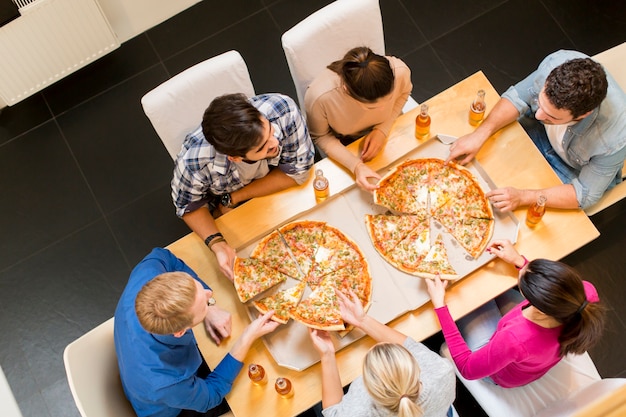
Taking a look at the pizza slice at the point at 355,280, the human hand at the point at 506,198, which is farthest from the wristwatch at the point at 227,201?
the human hand at the point at 506,198

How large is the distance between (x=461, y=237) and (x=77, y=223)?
2461mm

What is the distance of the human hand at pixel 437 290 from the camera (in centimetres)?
246

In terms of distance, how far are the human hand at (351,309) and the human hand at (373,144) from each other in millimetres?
658

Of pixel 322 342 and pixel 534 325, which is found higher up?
pixel 322 342

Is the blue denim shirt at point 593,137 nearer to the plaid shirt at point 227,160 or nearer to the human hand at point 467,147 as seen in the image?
the human hand at point 467,147

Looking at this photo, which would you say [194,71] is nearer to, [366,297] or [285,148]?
[285,148]

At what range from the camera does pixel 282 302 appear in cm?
255

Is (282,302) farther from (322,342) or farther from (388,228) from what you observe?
(388,228)

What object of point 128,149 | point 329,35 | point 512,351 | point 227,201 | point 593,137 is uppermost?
point 128,149

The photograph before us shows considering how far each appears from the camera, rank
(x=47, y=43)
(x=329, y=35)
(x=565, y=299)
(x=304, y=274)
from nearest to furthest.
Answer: (x=565, y=299), (x=304, y=274), (x=329, y=35), (x=47, y=43)

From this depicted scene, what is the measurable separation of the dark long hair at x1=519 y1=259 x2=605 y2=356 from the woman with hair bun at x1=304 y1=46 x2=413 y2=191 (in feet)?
2.65

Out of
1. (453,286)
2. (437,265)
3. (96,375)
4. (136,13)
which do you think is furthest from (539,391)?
(136,13)

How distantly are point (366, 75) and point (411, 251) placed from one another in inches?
30.6

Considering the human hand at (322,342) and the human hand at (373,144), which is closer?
the human hand at (322,342)
